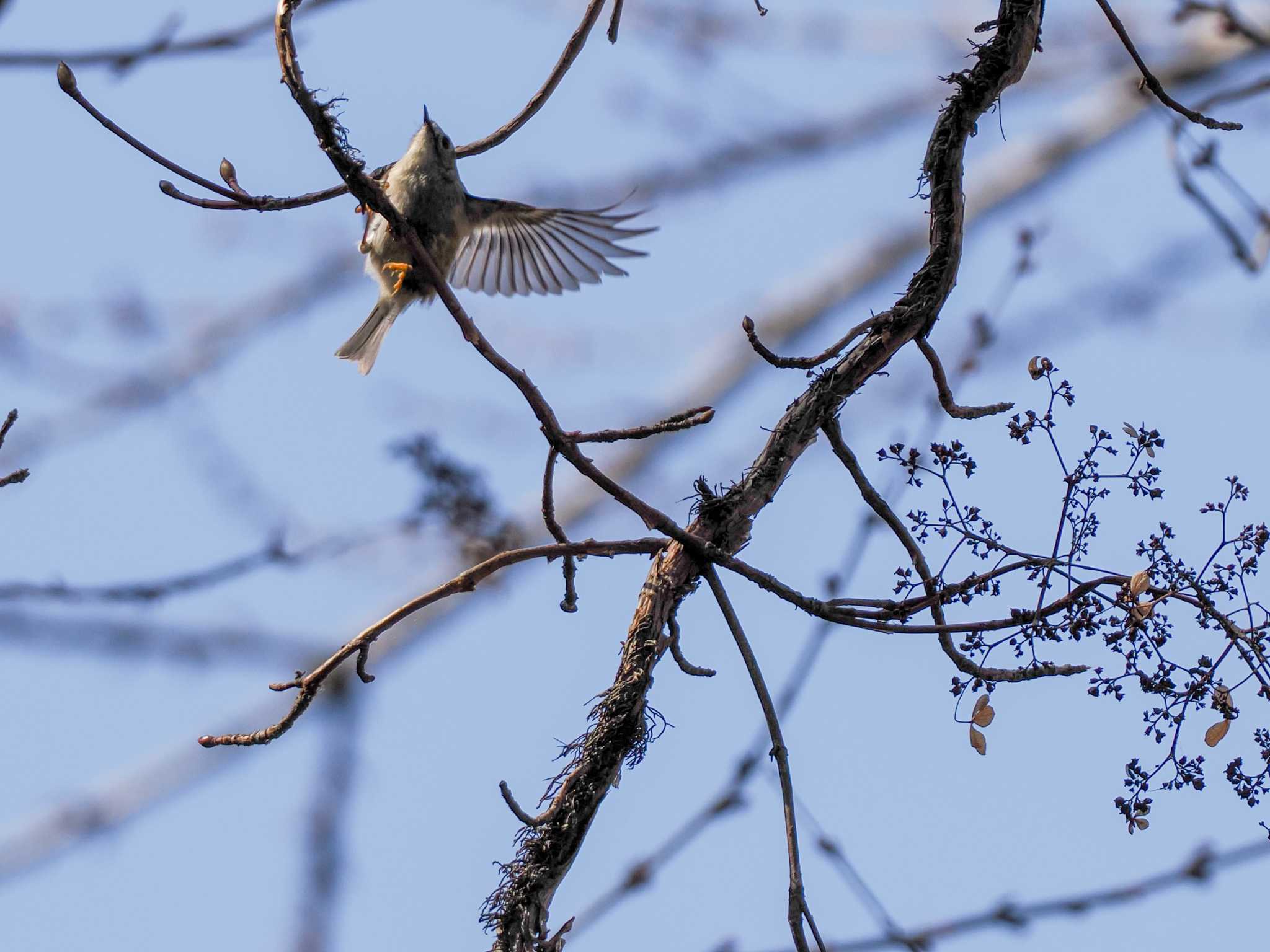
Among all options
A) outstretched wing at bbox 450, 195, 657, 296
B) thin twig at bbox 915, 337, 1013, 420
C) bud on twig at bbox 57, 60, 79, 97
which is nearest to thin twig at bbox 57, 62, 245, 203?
bud on twig at bbox 57, 60, 79, 97

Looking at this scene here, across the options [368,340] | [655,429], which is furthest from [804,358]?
[368,340]

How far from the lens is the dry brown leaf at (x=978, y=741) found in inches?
56.0

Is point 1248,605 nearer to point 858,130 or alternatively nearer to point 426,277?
point 426,277

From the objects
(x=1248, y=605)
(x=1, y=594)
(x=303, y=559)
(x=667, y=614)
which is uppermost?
(x=303, y=559)

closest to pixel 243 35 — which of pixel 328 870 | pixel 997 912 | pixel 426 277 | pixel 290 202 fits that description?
pixel 290 202

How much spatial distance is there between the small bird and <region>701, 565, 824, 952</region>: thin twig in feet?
4.77

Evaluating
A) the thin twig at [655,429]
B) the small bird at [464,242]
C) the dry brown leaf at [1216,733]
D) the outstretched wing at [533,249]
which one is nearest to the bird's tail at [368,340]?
the small bird at [464,242]

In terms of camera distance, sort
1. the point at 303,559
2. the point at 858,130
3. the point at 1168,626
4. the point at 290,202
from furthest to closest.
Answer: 1. the point at 858,130
2. the point at 303,559
3. the point at 290,202
4. the point at 1168,626

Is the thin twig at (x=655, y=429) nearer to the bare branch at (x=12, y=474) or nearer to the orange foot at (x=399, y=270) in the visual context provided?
the bare branch at (x=12, y=474)

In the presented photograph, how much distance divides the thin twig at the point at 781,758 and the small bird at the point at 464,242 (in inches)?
57.2

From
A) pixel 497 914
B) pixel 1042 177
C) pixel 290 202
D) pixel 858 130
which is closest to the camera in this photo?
pixel 497 914

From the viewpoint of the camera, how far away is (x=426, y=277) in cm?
151

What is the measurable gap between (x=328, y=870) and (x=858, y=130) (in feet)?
9.99

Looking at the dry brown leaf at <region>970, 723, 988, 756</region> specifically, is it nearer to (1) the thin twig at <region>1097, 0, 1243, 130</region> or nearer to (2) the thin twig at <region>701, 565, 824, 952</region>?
(2) the thin twig at <region>701, 565, 824, 952</region>
